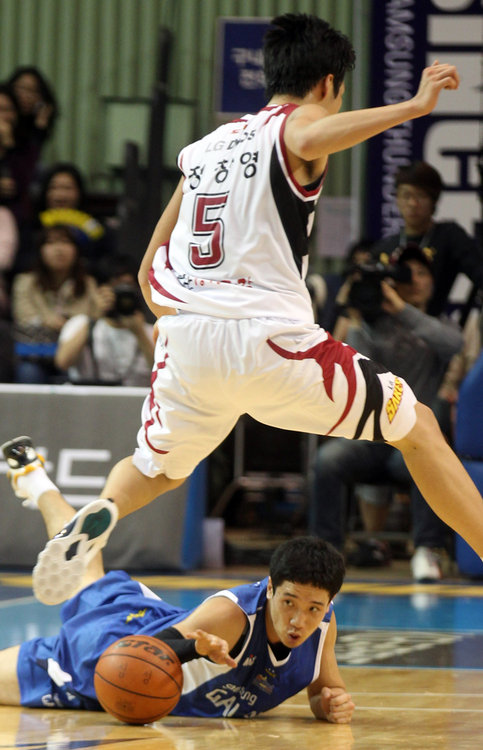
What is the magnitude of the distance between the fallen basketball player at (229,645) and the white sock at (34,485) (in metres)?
0.48

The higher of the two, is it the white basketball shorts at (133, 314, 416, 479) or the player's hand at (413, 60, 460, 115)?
the player's hand at (413, 60, 460, 115)

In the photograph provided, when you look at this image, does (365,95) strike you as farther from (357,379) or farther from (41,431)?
(357,379)

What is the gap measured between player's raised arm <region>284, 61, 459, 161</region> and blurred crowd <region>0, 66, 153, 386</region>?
3845mm

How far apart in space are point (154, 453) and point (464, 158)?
22.3 feet

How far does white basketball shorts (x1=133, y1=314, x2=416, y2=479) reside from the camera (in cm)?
292

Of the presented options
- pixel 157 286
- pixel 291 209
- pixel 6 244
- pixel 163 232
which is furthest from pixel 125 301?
pixel 291 209

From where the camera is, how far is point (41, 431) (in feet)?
21.2

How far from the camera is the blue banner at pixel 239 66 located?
10219 millimetres

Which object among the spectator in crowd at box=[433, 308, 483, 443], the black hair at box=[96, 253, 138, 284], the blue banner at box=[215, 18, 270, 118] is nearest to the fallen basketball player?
the black hair at box=[96, 253, 138, 284]

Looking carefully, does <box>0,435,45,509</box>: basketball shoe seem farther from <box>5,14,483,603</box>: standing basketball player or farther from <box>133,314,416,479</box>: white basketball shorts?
<box>133,314,416,479</box>: white basketball shorts

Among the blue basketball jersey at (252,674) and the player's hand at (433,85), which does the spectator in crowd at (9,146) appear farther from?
the blue basketball jersey at (252,674)

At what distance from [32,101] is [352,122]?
637cm

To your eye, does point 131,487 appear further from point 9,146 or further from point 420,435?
point 9,146

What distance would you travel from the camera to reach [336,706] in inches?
117
